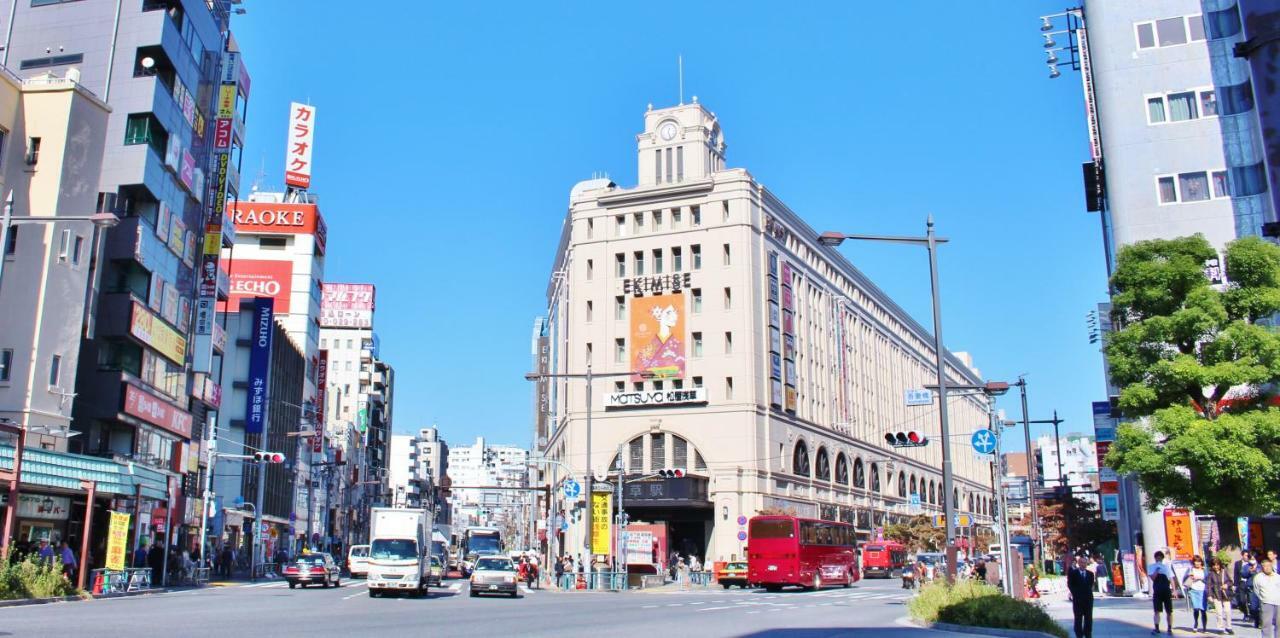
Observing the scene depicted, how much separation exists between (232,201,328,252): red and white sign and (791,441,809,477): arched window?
180ft

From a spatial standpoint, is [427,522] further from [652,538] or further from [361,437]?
[361,437]

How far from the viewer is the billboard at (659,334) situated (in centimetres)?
7588

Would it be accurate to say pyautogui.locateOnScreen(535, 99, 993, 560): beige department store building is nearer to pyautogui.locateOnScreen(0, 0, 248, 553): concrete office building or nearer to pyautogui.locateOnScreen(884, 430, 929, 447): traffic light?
pyautogui.locateOnScreen(0, 0, 248, 553): concrete office building

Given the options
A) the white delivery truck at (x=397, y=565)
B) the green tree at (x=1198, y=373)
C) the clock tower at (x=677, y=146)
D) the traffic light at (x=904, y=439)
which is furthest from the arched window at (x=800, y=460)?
the green tree at (x=1198, y=373)

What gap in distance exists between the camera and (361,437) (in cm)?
13338

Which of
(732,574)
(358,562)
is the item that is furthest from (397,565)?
(358,562)

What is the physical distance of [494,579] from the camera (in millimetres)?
36844

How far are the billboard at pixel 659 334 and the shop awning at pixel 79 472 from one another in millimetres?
39015

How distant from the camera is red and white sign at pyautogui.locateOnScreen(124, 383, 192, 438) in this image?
43.3m

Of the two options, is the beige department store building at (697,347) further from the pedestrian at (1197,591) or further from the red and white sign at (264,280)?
the pedestrian at (1197,591)

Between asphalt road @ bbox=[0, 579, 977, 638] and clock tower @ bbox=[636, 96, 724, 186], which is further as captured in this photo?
clock tower @ bbox=[636, 96, 724, 186]

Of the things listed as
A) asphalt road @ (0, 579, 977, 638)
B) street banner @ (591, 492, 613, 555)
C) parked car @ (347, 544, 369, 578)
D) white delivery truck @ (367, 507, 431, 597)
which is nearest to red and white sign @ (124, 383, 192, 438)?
white delivery truck @ (367, 507, 431, 597)

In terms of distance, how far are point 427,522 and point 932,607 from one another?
25.5 m

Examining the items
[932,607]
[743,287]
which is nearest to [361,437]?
[743,287]
